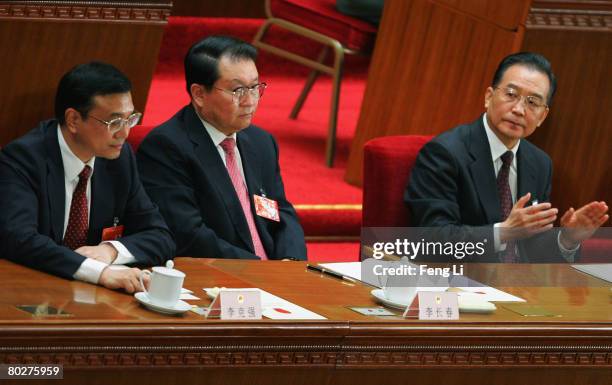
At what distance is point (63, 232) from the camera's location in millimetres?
3363

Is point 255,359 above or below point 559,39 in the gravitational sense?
below

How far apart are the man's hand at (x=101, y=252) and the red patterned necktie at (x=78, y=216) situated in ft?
0.47

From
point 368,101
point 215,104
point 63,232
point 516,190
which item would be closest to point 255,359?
point 63,232

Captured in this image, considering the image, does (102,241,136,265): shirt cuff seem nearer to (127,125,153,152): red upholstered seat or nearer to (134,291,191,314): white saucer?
(134,291,191,314): white saucer

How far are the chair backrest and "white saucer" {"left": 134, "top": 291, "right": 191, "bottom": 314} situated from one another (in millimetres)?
1191

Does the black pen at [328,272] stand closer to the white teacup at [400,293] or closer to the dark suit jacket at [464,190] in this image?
the white teacup at [400,293]

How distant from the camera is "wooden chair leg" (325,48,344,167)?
5508 millimetres

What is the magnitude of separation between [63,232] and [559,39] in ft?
6.92

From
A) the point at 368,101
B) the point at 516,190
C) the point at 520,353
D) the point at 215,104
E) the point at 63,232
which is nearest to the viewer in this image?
the point at 520,353

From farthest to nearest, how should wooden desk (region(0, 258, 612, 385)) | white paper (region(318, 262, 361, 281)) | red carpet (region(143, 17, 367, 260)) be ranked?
1. red carpet (region(143, 17, 367, 260))
2. white paper (region(318, 262, 361, 281))
3. wooden desk (region(0, 258, 612, 385))

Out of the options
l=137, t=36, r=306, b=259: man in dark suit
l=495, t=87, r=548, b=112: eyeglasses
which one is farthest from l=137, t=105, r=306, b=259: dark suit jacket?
l=495, t=87, r=548, b=112: eyeglasses

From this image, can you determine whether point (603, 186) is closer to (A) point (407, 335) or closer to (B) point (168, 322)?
(A) point (407, 335)

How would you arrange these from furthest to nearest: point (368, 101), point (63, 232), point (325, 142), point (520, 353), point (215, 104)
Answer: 1. point (325, 142)
2. point (368, 101)
3. point (215, 104)
4. point (63, 232)
5. point (520, 353)

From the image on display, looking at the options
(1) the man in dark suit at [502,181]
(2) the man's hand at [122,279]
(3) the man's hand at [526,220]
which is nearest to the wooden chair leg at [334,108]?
(1) the man in dark suit at [502,181]
